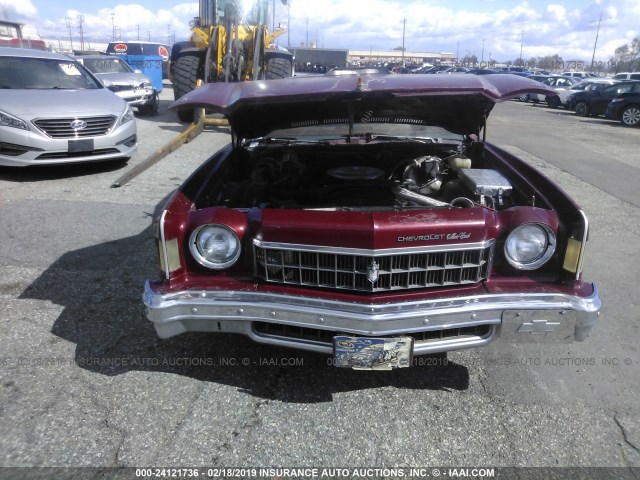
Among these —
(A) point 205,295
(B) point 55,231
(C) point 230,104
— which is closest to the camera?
(A) point 205,295

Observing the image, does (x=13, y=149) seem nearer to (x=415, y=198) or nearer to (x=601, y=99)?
(x=415, y=198)

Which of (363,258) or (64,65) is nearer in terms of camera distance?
(363,258)

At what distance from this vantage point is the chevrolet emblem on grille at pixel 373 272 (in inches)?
100

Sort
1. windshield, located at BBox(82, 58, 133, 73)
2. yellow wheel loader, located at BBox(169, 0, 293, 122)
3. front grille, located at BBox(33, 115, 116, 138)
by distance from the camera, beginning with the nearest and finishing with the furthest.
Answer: front grille, located at BBox(33, 115, 116, 138)
yellow wheel loader, located at BBox(169, 0, 293, 122)
windshield, located at BBox(82, 58, 133, 73)

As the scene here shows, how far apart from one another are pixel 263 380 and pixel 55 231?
11.3 ft

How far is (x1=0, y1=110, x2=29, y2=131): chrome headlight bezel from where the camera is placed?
21.9ft

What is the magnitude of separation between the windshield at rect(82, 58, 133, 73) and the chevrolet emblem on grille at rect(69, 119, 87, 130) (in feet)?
23.4

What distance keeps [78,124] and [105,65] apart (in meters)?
7.54

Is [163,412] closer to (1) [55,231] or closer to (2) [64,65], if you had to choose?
(1) [55,231]

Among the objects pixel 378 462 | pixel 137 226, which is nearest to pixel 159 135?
pixel 137 226

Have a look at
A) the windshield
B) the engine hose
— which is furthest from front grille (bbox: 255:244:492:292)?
the windshield

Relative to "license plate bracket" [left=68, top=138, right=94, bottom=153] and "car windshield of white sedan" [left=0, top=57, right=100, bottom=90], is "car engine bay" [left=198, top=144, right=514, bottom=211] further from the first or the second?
"car windshield of white sedan" [left=0, top=57, right=100, bottom=90]

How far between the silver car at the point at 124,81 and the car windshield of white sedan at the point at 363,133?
9.89 metres

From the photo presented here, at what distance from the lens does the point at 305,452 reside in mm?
2473
